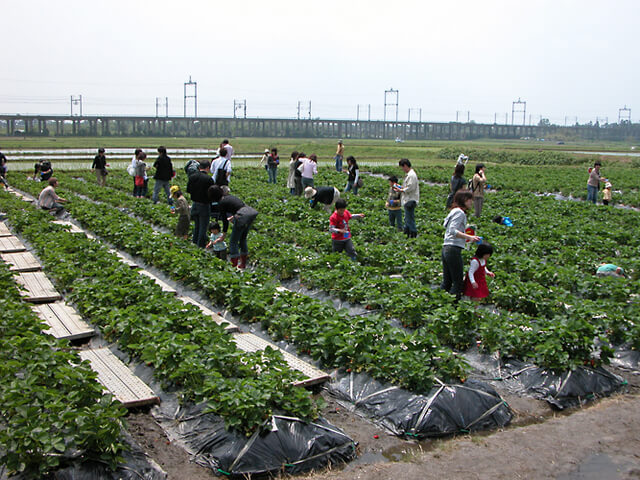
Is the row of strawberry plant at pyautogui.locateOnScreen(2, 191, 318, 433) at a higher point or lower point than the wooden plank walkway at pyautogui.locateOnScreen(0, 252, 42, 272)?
higher

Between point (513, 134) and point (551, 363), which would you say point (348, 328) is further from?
point (513, 134)

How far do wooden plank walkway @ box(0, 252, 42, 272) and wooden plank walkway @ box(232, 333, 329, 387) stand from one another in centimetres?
574

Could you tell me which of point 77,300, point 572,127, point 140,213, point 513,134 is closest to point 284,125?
point 513,134

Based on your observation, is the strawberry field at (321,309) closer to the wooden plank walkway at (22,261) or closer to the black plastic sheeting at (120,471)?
the black plastic sheeting at (120,471)

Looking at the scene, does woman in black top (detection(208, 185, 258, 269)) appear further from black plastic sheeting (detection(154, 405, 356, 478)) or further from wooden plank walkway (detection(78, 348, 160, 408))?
black plastic sheeting (detection(154, 405, 356, 478))

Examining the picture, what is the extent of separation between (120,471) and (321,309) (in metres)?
3.67

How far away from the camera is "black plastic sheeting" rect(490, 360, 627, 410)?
21.7 ft

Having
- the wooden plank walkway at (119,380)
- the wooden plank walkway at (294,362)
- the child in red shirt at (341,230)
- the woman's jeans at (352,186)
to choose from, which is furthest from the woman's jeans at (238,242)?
the woman's jeans at (352,186)

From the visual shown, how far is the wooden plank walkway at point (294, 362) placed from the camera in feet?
21.9

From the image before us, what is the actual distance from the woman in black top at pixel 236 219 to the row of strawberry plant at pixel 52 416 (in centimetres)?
544

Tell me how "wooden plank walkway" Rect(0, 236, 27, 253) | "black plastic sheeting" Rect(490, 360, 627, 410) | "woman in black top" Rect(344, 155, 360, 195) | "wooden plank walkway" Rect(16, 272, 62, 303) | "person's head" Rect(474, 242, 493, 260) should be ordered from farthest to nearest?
"woman in black top" Rect(344, 155, 360, 195) < "wooden plank walkway" Rect(0, 236, 27, 253) < "wooden plank walkway" Rect(16, 272, 62, 303) < "person's head" Rect(474, 242, 493, 260) < "black plastic sheeting" Rect(490, 360, 627, 410)

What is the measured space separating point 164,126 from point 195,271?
425 feet

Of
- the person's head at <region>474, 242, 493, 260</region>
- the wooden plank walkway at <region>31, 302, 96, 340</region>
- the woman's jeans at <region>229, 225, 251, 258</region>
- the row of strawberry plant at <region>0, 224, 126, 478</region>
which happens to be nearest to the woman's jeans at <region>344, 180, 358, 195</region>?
the woman's jeans at <region>229, 225, 251, 258</region>

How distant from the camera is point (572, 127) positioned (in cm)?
18725
